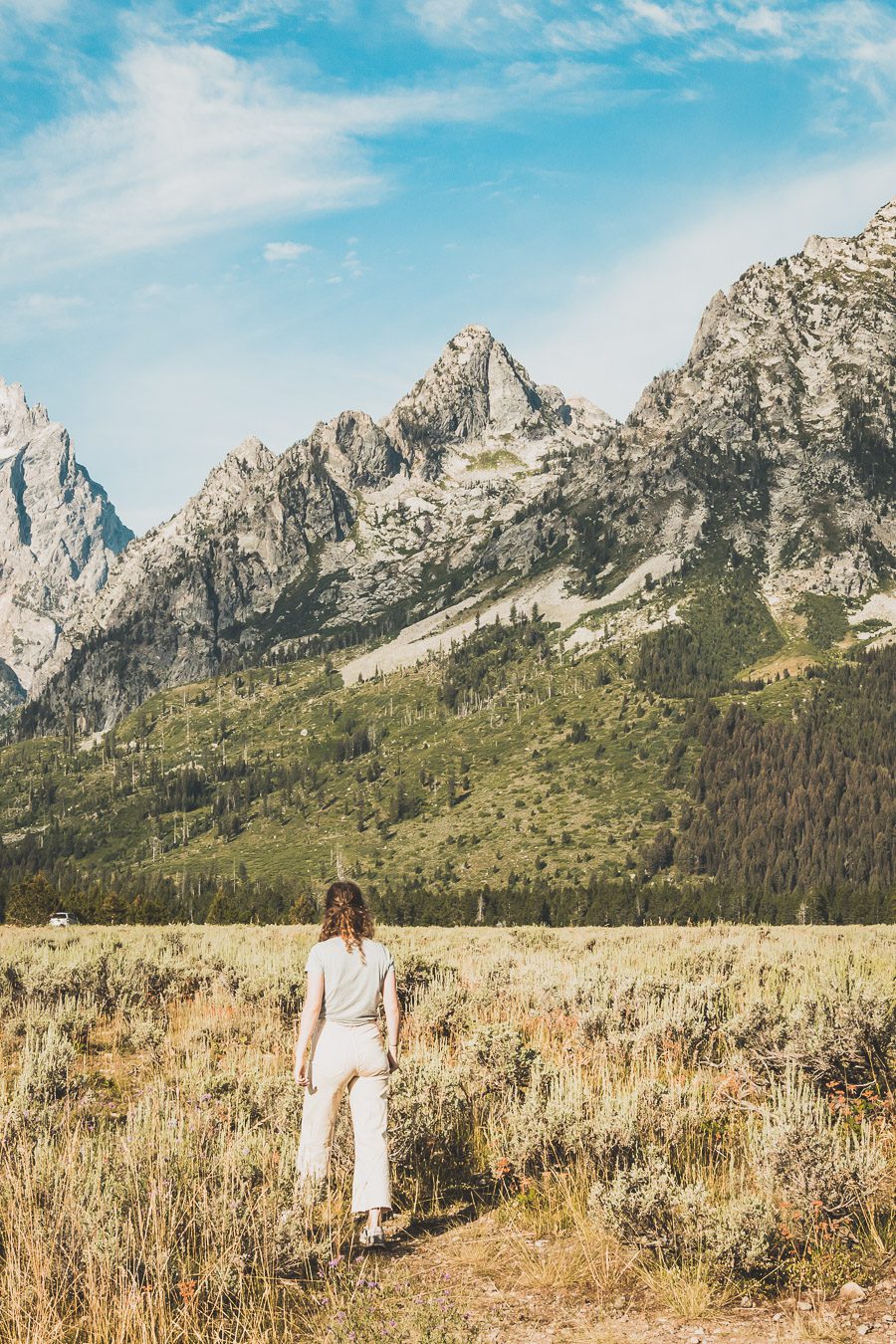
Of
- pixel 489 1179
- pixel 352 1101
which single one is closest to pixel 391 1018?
pixel 352 1101

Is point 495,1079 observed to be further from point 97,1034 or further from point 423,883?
point 423,883

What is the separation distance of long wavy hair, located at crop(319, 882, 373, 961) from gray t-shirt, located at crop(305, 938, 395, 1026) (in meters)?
0.07

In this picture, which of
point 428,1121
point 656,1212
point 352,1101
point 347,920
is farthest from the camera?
point 428,1121

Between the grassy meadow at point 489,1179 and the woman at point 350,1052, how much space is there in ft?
1.50

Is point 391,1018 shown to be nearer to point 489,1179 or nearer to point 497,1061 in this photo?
point 489,1179

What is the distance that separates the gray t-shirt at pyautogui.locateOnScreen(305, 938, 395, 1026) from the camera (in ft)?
28.2

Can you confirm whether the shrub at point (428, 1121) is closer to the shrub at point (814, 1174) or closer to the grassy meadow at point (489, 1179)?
the grassy meadow at point (489, 1179)

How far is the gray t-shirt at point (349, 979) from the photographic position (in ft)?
28.2

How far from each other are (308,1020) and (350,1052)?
52cm

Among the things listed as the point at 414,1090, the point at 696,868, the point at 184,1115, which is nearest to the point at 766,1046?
the point at 414,1090

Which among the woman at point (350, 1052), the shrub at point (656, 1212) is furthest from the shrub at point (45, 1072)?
the shrub at point (656, 1212)

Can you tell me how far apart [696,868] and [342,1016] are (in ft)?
591

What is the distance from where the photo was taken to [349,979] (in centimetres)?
872

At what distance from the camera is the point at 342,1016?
28.1 ft
